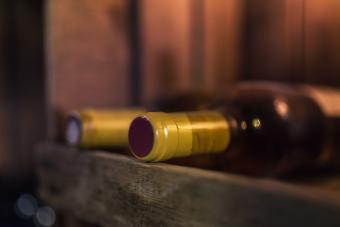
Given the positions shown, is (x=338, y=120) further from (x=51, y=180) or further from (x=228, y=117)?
(x=51, y=180)

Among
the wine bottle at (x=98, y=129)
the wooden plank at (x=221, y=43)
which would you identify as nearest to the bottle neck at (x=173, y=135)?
the wine bottle at (x=98, y=129)

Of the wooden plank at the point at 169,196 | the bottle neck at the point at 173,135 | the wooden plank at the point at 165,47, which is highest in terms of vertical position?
the wooden plank at the point at 165,47

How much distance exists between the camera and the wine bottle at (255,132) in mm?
311

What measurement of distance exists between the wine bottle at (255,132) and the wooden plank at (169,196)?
27mm

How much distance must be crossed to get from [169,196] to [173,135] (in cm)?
5

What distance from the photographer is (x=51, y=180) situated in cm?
47

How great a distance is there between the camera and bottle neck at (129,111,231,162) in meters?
0.30

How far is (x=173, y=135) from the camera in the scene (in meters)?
0.31

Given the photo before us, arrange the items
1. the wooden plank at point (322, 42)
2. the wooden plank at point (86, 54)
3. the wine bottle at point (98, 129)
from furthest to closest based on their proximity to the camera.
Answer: the wooden plank at point (322, 42) < the wooden plank at point (86, 54) < the wine bottle at point (98, 129)

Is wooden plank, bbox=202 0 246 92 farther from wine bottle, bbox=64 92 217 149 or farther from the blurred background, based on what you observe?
wine bottle, bbox=64 92 217 149

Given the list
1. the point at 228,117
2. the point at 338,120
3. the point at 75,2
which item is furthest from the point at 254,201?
the point at 75,2

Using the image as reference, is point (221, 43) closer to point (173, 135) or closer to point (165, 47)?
point (165, 47)

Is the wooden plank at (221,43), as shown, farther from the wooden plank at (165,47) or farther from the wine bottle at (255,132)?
the wine bottle at (255,132)

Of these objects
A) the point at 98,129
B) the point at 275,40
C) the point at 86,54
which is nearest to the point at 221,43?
the point at 275,40
